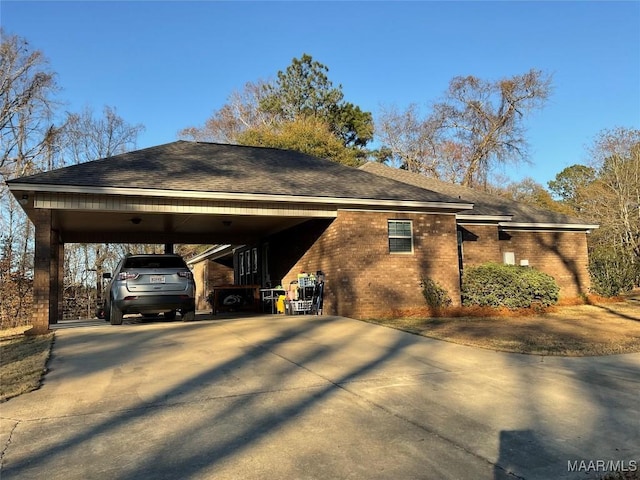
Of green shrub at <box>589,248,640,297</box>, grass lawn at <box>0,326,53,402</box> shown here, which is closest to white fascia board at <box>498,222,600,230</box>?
green shrub at <box>589,248,640,297</box>

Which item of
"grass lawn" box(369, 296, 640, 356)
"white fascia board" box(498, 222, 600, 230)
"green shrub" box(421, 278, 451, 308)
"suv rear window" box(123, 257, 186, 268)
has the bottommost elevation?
"grass lawn" box(369, 296, 640, 356)

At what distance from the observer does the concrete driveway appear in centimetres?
411

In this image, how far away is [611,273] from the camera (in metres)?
19.6

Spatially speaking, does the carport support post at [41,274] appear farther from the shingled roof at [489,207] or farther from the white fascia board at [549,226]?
the white fascia board at [549,226]

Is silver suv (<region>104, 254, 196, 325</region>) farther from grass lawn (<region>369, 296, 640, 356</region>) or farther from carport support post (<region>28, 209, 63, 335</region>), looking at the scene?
grass lawn (<region>369, 296, 640, 356</region>)

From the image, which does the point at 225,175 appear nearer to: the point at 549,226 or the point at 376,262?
the point at 376,262

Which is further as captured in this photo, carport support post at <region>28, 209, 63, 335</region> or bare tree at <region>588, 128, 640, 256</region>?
bare tree at <region>588, 128, 640, 256</region>

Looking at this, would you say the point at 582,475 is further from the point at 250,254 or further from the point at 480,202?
the point at 250,254

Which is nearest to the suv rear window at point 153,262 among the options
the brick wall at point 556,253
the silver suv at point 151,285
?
the silver suv at point 151,285

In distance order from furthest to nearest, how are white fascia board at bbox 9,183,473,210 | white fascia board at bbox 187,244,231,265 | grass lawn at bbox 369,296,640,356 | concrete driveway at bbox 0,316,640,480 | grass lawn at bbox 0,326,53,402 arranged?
white fascia board at bbox 187,244,231,265 → white fascia board at bbox 9,183,473,210 → grass lawn at bbox 369,296,640,356 → grass lawn at bbox 0,326,53,402 → concrete driveway at bbox 0,316,640,480

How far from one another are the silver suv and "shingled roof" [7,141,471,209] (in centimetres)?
188

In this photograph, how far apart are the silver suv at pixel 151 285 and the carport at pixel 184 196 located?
1.56 m

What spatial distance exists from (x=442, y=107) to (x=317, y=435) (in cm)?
4336

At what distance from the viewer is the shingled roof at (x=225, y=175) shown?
12.8 meters
